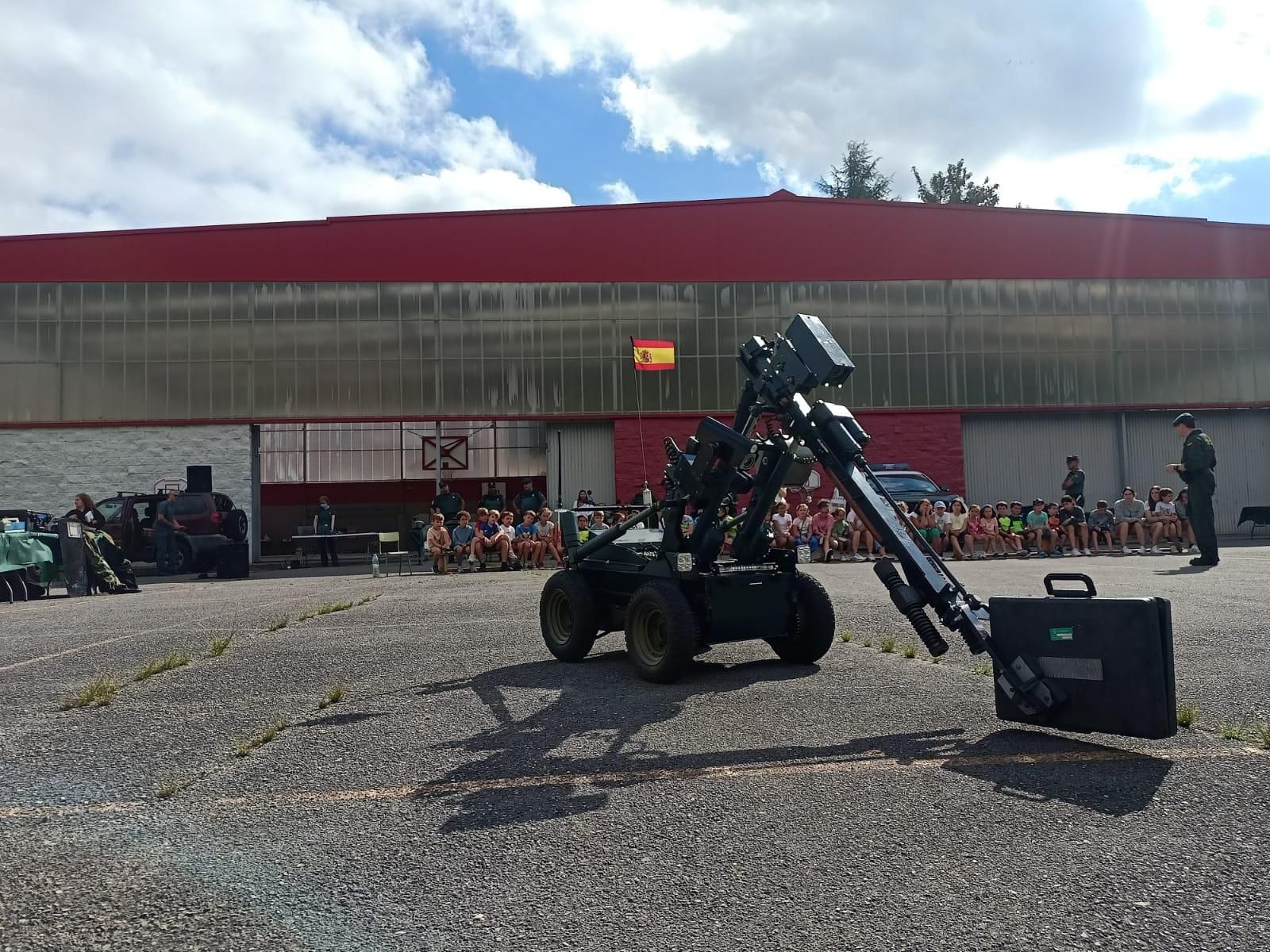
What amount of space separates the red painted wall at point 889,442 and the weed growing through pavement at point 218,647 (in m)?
19.2

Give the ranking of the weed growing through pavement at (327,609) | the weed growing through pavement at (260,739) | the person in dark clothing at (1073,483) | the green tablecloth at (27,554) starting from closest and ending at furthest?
the weed growing through pavement at (260,739) → the weed growing through pavement at (327,609) → the green tablecloth at (27,554) → the person in dark clothing at (1073,483)

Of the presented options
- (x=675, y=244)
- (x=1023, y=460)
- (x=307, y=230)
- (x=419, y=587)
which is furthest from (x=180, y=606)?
(x=1023, y=460)

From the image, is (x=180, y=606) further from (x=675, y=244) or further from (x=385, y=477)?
(x=385, y=477)

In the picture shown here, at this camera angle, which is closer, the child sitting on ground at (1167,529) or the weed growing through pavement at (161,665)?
the weed growing through pavement at (161,665)

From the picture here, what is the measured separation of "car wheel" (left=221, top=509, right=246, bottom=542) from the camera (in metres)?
22.7

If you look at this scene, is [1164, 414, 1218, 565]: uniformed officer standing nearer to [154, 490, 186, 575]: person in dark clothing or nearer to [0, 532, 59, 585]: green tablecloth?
[0, 532, 59, 585]: green tablecloth

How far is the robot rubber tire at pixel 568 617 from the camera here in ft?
26.1

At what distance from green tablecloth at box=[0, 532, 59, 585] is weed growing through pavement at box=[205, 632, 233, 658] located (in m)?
7.76

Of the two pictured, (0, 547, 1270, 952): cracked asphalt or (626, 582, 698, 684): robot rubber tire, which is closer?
(0, 547, 1270, 952): cracked asphalt

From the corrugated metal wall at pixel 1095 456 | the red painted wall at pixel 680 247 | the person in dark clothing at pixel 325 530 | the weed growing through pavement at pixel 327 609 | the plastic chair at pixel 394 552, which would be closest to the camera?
the weed growing through pavement at pixel 327 609

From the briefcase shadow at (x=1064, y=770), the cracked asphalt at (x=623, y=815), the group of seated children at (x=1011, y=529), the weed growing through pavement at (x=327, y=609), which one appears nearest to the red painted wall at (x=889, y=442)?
the group of seated children at (x=1011, y=529)

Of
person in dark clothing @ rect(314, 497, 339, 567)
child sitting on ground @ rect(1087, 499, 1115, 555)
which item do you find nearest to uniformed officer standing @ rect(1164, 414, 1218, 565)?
child sitting on ground @ rect(1087, 499, 1115, 555)

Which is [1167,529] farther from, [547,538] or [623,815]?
[623,815]

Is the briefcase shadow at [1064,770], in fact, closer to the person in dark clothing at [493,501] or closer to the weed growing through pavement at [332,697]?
the weed growing through pavement at [332,697]
